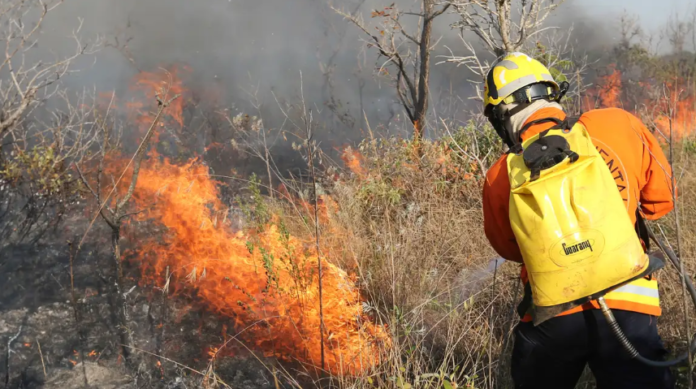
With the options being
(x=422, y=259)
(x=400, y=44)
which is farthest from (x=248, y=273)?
(x=400, y=44)

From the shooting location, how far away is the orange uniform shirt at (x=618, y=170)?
1902 millimetres

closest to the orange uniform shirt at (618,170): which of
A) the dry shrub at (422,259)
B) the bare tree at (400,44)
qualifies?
the dry shrub at (422,259)

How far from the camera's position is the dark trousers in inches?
73.2

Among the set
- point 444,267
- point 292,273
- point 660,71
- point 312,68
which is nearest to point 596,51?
point 660,71

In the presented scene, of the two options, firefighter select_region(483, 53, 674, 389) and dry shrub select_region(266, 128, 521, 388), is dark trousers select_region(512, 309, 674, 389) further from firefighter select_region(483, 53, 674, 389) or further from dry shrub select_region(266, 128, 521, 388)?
dry shrub select_region(266, 128, 521, 388)

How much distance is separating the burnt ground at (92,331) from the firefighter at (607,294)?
2.77 meters

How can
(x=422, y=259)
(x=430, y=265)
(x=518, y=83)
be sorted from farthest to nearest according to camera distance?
(x=422, y=259) → (x=430, y=265) → (x=518, y=83)

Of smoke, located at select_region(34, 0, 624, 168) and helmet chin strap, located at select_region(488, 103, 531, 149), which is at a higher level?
smoke, located at select_region(34, 0, 624, 168)

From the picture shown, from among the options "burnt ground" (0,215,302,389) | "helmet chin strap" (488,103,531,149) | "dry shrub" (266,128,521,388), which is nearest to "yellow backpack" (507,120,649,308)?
"helmet chin strap" (488,103,531,149)

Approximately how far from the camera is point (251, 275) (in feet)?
15.9

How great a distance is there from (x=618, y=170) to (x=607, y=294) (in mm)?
456

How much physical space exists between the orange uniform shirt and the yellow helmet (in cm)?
13

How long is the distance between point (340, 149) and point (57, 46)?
4900mm

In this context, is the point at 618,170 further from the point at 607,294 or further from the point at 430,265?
the point at 430,265
